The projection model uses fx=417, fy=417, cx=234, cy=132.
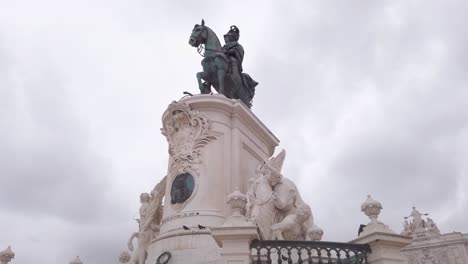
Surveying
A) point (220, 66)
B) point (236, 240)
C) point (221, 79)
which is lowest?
point (236, 240)

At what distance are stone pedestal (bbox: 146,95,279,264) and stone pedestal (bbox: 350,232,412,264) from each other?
4765mm

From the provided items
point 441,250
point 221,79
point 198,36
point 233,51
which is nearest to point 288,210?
point 221,79

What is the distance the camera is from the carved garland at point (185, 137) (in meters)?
12.9

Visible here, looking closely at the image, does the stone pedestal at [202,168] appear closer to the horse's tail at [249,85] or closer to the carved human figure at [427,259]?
the horse's tail at [249,85]

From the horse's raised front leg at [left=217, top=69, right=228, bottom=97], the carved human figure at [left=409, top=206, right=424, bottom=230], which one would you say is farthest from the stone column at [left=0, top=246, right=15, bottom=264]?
the carved human figure at [left=409, top=206, right=424, bottom=230]

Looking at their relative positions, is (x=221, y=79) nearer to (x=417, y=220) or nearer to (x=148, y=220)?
(x=148, y=220)

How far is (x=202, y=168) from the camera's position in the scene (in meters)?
12.7

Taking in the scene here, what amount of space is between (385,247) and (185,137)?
769 centimetres

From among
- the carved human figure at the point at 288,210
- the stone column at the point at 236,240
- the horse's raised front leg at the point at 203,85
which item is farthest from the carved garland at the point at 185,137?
the stone column at the point at 236,240

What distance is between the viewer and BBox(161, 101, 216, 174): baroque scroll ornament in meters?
12.9

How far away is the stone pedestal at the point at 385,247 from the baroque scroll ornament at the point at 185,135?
6624mm

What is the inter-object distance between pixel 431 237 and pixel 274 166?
35.8m

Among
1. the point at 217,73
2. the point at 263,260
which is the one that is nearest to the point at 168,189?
the point at 217,73

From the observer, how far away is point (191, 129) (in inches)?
525
